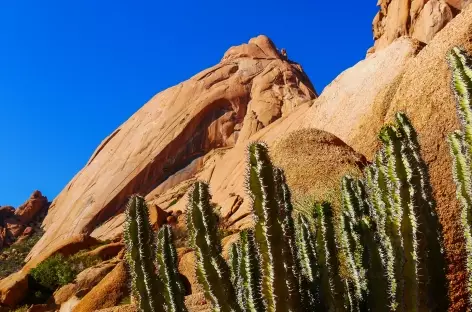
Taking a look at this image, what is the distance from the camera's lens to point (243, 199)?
83.1ft

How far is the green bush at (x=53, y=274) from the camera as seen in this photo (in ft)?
64.0

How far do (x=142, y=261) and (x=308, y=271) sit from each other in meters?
1.55

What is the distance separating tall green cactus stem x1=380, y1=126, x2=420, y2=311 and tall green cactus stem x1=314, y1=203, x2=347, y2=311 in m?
0.71

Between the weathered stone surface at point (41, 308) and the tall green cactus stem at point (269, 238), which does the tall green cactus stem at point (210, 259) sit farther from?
the weathered stone surface at point (41, 308)

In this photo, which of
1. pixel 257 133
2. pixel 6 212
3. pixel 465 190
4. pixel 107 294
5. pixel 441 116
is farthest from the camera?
pixel 6 212

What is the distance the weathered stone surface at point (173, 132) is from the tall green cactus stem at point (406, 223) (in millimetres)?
35650

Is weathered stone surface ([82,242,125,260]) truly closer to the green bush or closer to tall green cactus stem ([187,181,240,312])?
the green bush

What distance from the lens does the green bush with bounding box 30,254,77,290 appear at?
19500 mm

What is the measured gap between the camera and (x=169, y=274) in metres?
4.99

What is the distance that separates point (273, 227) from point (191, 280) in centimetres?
1107

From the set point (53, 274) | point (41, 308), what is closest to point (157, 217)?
point (53, 274)

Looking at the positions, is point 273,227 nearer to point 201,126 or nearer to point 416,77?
point 416,77

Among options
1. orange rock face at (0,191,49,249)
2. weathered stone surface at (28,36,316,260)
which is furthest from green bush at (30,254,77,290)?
orange rock face at (0,191,49,249)

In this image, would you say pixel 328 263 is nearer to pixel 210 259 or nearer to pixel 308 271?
pixel 308 271
